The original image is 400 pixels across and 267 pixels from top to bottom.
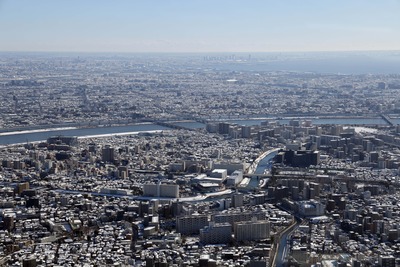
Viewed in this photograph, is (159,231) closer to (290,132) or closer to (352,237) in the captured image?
(352,237)

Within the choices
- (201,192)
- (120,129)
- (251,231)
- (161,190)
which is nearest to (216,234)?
(251,231)

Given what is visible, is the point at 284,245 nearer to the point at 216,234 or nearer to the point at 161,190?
the point at 216,234

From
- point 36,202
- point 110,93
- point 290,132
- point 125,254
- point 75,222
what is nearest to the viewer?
point 125,254

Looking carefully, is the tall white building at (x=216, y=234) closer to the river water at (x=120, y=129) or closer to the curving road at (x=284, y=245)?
the curving road at (x=284, y=245)

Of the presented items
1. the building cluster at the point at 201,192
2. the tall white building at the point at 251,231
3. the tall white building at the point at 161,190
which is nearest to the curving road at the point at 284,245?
the building cluster at the point at 201,192

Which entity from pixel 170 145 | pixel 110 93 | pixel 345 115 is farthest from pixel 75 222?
pixel 110 93

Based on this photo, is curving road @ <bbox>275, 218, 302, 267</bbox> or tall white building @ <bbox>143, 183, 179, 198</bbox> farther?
tall white building @ <bbox>143, 183, 179, 198</bbox>

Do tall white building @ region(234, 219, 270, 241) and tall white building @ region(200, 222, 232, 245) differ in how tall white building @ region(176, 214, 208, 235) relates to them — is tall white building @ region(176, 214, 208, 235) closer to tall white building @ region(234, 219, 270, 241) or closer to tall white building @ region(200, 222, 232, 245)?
tall white building @ region(200, 222, 232, 245)

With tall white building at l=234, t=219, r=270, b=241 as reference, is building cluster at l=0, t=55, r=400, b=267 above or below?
below

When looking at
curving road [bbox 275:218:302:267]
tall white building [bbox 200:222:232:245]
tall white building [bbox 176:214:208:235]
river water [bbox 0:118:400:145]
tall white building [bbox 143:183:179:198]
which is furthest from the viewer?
river water [bbox 0:118:400:145]

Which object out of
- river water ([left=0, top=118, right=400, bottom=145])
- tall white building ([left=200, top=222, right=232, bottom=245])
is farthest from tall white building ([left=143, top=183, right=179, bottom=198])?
river water ([left=0, top=118, right=400, bottom=145])

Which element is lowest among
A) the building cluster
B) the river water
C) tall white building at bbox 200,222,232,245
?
Result: the river water
